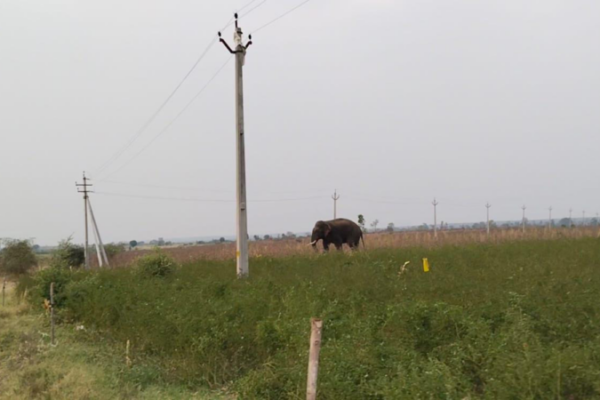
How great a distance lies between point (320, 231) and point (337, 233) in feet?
3.55

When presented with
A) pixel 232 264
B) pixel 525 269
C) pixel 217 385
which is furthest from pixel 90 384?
pixel 232 264

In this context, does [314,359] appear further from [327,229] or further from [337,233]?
[337,233]

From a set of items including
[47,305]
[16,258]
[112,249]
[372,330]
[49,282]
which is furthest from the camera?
[112,249]

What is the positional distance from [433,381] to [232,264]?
1094 cm

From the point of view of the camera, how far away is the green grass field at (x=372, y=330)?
4.18 m

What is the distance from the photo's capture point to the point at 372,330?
19.3 feet

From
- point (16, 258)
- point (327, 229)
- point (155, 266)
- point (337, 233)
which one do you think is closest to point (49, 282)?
point (155, 266)

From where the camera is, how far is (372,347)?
5191mm

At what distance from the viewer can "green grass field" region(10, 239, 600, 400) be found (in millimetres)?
4180

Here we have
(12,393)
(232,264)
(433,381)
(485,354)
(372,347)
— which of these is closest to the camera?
(433,381)

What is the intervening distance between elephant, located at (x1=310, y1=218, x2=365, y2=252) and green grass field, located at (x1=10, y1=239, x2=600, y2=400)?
8.41m

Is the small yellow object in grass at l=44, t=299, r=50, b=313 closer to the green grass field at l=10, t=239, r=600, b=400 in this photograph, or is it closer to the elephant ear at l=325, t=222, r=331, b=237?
the green grass field at l=10, t=239, r=600, b=400

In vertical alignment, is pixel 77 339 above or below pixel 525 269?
below

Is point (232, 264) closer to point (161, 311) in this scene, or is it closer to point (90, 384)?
point (161, 311)
